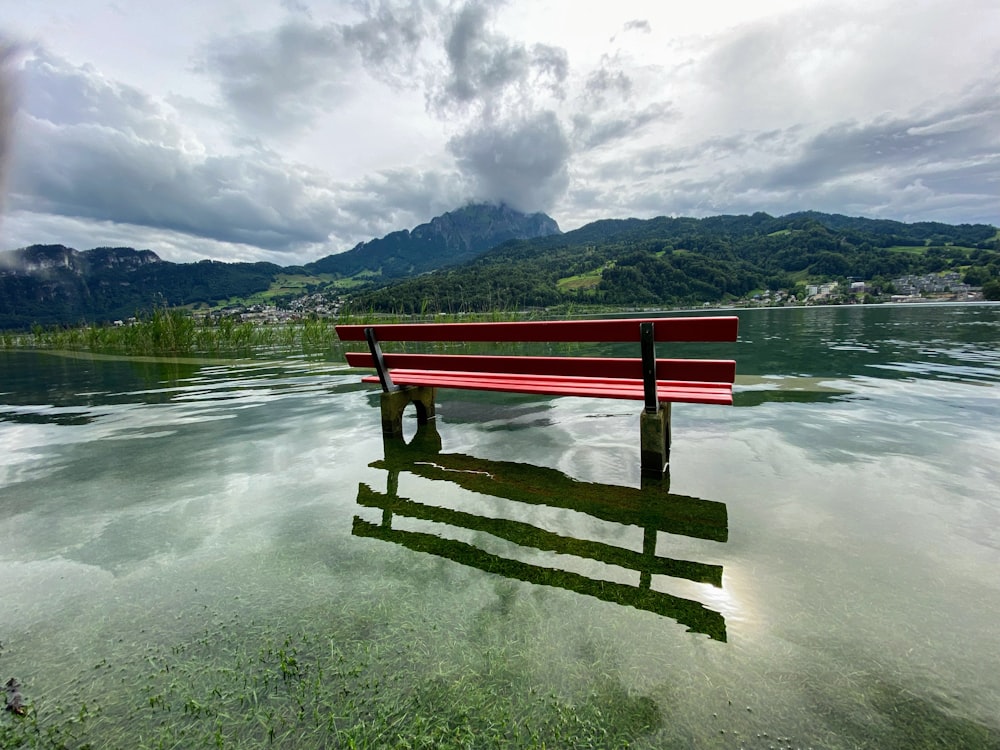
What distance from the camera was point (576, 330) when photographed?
14.4 ft

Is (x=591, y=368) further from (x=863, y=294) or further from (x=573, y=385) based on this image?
(x=863, y=294)

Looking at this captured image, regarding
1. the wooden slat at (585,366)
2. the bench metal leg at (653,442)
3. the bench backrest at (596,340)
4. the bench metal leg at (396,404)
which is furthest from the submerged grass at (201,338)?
the bench metal leg at (653,442)

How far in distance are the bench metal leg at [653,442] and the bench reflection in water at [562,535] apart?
0.59ft

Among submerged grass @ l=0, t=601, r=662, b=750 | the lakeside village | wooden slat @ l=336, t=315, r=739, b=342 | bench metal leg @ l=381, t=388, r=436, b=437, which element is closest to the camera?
submerged grass @ l=0, t=601, r=662, b=750

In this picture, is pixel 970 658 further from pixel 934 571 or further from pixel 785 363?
pixel 785 363

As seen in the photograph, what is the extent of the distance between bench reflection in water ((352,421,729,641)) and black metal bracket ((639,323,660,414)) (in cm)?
75

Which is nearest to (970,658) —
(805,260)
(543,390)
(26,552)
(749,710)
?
(749,710)

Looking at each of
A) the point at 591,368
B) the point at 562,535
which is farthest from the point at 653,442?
the point at 562,535

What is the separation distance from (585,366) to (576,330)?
0.70 metres

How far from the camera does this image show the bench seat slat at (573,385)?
4547 mm

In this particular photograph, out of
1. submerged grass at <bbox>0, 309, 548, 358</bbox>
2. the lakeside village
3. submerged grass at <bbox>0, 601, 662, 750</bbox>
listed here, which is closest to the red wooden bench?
submerged grass at <bbox>0, 601, 662, 750</bbox>

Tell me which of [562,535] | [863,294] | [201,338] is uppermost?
[201,338]

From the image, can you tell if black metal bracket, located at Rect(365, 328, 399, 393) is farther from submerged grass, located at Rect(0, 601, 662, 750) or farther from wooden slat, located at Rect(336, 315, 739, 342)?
submerged grass, located at Rect(0, 601, 662, 750)

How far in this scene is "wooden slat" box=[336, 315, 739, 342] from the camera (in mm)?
3803
